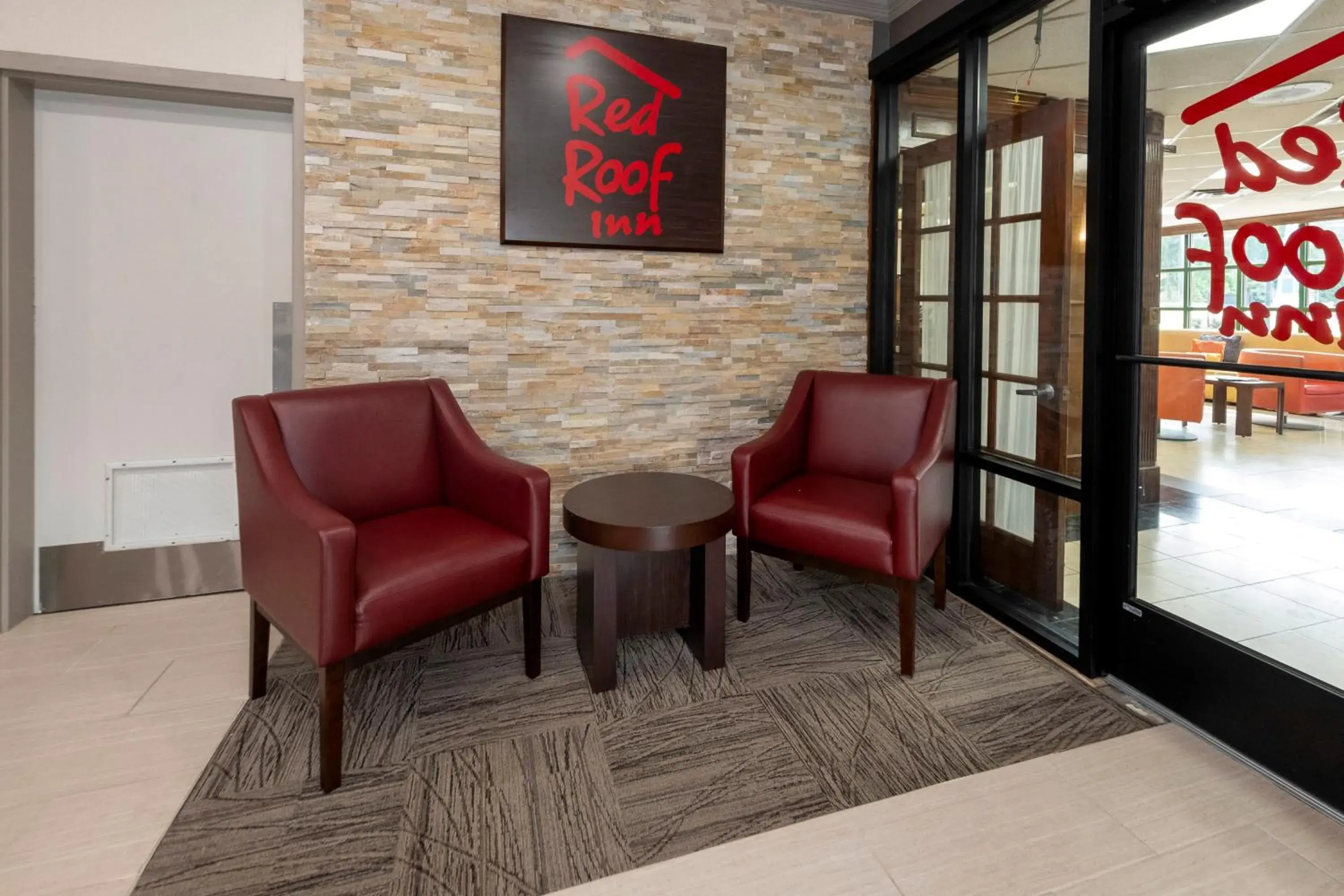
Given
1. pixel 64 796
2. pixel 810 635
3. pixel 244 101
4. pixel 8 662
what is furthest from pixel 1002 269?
pixel 8 662

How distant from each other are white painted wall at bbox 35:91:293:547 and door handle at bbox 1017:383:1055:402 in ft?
9.78

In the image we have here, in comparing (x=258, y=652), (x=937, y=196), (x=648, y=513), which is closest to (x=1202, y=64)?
(x=937, y=196)

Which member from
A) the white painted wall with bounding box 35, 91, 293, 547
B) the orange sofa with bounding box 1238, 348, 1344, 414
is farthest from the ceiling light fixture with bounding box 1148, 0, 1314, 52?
the white painted wall with bounding box 35, 91, 293, 547

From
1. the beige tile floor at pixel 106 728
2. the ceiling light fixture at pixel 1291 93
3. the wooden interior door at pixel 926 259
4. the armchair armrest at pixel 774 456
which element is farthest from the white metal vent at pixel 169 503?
the ceiling light fixture at pixel 1291 93

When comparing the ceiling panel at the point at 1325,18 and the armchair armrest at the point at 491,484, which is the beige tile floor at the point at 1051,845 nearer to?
the armchair armrest at the point at 491,484

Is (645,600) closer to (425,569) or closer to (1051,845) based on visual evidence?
(425,569)

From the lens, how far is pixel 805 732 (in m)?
2.11

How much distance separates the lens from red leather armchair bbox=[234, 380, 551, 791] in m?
1.84

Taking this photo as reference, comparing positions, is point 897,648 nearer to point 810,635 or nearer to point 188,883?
point 810,635

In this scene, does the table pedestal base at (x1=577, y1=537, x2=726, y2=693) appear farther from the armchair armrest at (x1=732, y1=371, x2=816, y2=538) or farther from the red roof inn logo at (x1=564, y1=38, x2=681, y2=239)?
the red roof inn logo at (x1=564, y1=38, x2=681, y2=239)

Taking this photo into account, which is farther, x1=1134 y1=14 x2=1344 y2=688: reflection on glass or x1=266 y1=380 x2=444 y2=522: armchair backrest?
x1=266 y1=380 x2=444 y2=522: armchair backrest

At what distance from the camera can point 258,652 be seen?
2246mm

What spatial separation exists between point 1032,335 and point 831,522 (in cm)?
110

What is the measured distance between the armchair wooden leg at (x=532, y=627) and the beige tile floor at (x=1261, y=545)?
1.92 m
